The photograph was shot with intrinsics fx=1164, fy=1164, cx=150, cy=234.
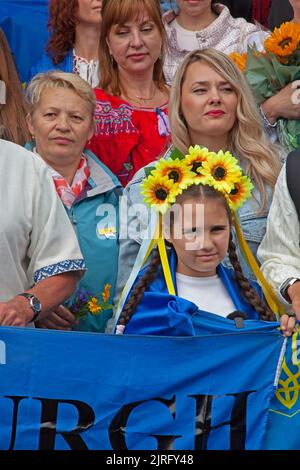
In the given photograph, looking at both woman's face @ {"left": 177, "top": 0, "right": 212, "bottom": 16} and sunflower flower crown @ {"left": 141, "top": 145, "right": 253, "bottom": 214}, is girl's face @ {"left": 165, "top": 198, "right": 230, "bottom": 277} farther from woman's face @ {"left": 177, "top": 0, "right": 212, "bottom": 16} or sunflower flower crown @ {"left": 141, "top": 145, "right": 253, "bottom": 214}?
woman's face @ {"left": 177, "top": 0, "right": 212, "bottom": 16}

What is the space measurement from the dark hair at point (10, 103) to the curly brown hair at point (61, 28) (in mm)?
1028

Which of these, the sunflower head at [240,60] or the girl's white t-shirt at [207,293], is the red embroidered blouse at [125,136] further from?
the girl's white t-shirt at [207,293]

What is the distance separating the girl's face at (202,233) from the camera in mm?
5191

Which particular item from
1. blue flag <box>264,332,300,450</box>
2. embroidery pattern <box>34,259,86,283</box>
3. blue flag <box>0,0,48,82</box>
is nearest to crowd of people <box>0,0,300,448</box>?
embroidery pattern <box>34,259,86,283</box>

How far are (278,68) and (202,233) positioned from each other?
4.90 ft

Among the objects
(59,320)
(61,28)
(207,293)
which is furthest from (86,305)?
(61,28)

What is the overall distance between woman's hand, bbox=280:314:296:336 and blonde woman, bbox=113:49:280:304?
1.18m

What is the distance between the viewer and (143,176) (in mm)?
6004

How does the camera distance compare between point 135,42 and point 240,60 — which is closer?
point 240,60

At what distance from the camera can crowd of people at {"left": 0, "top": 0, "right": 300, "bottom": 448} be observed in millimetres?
4957

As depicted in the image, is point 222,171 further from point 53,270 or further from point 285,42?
point 285,42

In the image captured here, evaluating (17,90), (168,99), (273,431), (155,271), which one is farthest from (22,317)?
(168,99)
